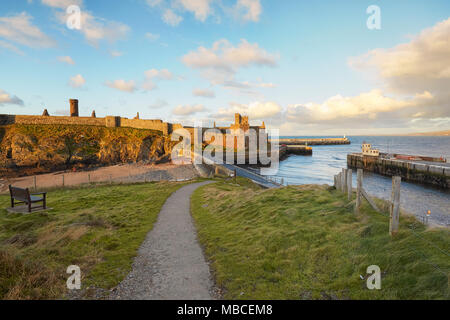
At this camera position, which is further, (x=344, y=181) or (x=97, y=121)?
(x=97, y=121)

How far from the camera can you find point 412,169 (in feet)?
160

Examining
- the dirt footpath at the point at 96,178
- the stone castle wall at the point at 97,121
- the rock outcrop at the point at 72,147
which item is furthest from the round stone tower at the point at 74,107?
the dirt footpath at the point at 96,178

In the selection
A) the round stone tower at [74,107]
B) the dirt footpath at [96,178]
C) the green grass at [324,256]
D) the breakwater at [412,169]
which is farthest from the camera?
the round stone tower at [74,107]

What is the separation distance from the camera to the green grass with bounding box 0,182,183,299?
5195 millimetres

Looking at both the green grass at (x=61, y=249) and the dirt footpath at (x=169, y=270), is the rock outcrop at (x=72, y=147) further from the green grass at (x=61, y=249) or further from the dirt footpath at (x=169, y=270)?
the dirt footpath at (x=169, y=270)

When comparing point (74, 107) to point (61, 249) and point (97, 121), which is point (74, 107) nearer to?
point (97, 121)

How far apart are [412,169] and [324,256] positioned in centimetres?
5691

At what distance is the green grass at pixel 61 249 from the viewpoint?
5.20 m

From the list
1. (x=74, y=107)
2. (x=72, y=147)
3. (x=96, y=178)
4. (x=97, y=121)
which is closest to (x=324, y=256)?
(x=96, y=178)

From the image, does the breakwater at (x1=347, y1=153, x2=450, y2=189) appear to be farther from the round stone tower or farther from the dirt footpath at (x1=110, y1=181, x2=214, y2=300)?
the round stone tower

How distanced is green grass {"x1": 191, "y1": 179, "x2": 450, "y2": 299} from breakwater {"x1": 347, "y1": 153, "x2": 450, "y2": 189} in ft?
155

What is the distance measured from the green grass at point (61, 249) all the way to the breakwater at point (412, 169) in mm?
53414
